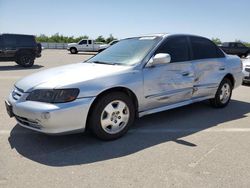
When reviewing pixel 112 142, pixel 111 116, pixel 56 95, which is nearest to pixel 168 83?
pixel 111 116

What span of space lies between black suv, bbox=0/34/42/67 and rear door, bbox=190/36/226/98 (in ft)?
40.4

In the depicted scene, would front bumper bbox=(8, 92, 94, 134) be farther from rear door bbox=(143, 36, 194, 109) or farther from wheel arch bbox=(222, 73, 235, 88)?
wheel arch bbox=(222, 73, 235, 88)

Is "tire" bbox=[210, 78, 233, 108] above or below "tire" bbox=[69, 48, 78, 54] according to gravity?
below

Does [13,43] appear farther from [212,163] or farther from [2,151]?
[212,163]

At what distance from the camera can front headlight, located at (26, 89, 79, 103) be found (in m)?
3.85

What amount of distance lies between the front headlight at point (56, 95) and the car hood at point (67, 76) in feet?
0.24

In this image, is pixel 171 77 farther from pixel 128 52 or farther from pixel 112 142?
pixel 112 142

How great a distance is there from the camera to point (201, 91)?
578 cm

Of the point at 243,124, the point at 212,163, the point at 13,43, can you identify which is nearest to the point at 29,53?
the point at 13,43

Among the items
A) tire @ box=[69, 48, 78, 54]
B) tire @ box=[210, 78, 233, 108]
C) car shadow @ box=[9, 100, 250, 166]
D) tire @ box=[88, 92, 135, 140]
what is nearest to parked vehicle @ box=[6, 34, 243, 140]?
tire @ box=[88, 92, 135, 140]

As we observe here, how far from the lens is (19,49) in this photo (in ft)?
52.6

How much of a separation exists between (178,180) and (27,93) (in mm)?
2299

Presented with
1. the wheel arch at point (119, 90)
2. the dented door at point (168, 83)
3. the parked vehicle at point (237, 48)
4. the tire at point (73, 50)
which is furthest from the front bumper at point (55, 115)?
the tire at point (73, 50)

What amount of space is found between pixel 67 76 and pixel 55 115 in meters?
0.70
